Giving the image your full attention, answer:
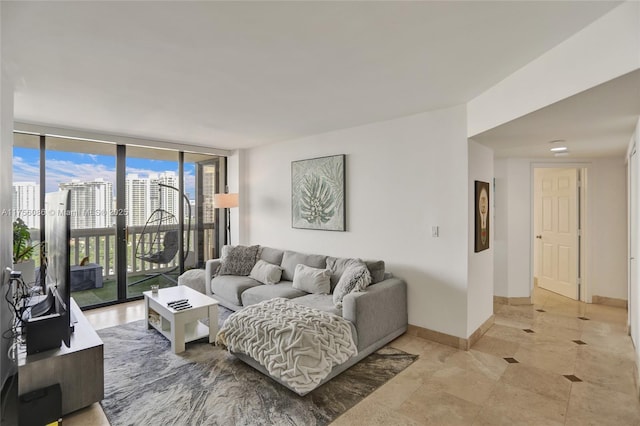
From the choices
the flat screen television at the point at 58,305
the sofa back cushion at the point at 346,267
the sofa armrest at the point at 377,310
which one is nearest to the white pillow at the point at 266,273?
the sofa back cushion at the point at 346,267

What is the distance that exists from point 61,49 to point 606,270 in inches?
259

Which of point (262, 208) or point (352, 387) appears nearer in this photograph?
point (352, 387)

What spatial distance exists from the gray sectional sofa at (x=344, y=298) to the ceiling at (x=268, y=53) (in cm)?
180

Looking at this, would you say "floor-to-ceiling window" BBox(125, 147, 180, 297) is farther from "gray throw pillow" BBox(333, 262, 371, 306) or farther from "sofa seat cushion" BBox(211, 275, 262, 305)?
"gray throw pillow" BBox(333, 262, 371, 306)

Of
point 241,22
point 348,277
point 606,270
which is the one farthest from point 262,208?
point 606,270

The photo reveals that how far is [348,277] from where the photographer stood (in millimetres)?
3256

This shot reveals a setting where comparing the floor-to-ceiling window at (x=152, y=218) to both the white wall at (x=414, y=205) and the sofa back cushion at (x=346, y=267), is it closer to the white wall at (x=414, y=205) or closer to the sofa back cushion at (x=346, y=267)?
the white wall at (x=414, y=205)

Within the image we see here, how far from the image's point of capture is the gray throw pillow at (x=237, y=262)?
457 cm

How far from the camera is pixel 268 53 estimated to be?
2.14 meters

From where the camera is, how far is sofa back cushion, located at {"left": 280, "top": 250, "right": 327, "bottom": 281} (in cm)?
411

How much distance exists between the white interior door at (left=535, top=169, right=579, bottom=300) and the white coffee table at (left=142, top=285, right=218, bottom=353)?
520 cm

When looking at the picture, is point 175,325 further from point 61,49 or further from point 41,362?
point 61,49

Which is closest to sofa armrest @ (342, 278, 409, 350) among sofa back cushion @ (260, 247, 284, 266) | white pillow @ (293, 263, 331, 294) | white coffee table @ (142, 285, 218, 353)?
white pillow @ (293, 263, 331, 294)

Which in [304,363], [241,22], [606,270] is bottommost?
[304,363]
